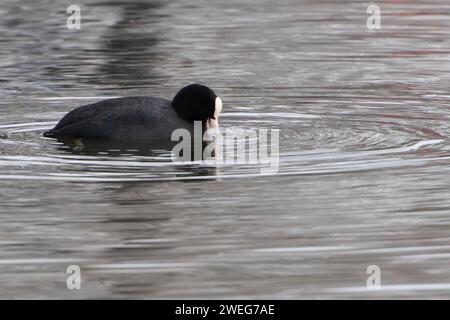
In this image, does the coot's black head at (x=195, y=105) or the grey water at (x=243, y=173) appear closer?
the grey water at (x=243, y=173)

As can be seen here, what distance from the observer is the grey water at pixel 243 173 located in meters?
7.14

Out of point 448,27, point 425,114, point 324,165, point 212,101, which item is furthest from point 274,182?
point 448,27

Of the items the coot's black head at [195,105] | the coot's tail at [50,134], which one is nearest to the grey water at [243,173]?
the coot's tail at [50,134]

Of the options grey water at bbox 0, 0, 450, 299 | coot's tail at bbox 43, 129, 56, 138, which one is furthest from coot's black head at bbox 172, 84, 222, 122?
coot's tail at bbox 43, 129, 56, 138

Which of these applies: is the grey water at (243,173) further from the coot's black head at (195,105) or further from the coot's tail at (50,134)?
the coot's black head at (195,105)

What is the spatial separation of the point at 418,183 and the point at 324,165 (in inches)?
34.3

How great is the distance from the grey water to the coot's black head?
21.7 inches

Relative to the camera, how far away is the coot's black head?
11.5 m

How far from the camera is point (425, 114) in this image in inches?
484

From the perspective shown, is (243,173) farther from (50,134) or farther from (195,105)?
(50,134)

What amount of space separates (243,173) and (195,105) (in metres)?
1.93

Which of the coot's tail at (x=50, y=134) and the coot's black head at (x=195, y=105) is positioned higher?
the coot's black head at (x=195, y=105)

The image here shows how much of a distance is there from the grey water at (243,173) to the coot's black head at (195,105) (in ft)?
1.81
